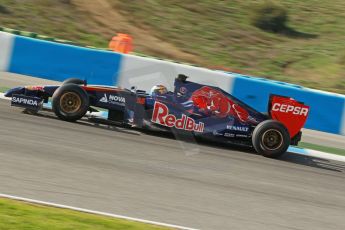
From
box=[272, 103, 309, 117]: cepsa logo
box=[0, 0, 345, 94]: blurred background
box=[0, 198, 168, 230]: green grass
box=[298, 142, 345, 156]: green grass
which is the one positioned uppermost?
box=[0, 0, 345, 94]: blurred background

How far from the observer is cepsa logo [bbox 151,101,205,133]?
10031 mm

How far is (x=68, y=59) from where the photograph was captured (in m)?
13.8

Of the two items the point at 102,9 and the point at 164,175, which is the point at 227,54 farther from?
the point at 164,175

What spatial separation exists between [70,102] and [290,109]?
3.57m

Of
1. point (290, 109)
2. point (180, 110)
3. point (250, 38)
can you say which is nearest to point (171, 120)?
point (180, 110)

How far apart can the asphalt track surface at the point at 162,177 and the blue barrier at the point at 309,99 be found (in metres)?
2.83

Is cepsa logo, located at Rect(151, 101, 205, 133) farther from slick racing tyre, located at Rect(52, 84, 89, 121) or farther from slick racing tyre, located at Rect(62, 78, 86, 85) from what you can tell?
slick racing tyre, located at Rect(62, 78, 86, 85)

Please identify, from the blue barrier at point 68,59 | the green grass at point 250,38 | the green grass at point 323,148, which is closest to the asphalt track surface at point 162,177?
the green grass at point 323,148

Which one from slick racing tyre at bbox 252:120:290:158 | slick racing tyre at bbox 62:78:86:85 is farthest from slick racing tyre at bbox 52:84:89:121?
slick racing tyre at bbox 252:120:290:158

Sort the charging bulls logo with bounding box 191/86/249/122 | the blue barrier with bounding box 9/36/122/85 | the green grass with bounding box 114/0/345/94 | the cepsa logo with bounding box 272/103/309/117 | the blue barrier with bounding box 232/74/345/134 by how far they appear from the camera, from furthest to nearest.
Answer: the green grass with bounding box 114/0/345/94 → the blue barrier with bounding box 9/36/122/85 → the blue barrier with bounding box 232/74/345/134 → the cepsa logo with bounding box 272/103/309/117 → the charging bulls logo with bounding box 191/86/249/122

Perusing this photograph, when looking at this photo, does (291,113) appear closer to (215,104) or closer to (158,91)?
(215,104)

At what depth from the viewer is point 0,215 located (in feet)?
16.8

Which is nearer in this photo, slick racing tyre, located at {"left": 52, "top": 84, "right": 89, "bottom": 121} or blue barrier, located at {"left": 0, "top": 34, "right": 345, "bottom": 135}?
slick racing tyre, located at {"left": 52, "top": 84, "right": 89, "bottom": 121}

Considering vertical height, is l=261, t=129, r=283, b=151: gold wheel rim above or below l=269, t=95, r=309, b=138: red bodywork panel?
below
